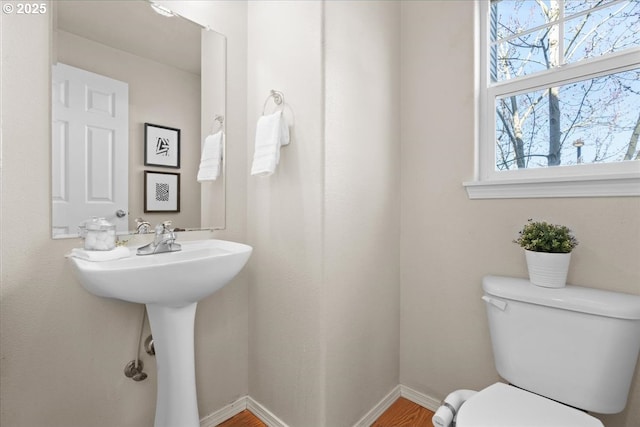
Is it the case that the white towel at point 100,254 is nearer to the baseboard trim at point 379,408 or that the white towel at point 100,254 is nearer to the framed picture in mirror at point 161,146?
the framed picture in mirror at point 161,146

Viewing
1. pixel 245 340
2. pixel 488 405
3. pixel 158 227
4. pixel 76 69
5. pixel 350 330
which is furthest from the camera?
pixel 245 340

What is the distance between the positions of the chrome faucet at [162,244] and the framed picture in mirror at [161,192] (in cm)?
10

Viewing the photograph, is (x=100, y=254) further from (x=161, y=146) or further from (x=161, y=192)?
(x=161, y=146)

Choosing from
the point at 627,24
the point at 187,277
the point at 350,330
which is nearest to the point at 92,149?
the point at 187,277

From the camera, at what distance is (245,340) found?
1604mm

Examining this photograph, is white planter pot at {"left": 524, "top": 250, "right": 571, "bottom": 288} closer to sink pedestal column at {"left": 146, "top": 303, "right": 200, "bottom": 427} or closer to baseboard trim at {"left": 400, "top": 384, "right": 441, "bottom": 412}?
baseboard trim at {"left": 400, "top": 384, "right": 441, "bottom": 412}

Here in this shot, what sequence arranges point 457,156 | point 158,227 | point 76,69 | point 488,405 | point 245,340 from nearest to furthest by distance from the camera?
point 488,405
point 76,69
point 158,227
point 457,156
point 245,340

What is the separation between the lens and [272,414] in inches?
57.8

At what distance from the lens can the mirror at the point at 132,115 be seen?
108cm

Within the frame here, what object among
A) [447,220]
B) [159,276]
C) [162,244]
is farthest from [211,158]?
[447,220]

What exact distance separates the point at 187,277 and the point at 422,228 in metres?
1.16

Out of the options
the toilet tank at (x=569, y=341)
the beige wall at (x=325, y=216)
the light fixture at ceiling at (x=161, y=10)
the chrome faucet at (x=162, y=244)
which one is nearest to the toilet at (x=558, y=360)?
the toilet tank at (x=569, y=341)

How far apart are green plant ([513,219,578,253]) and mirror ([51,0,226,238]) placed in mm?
1292

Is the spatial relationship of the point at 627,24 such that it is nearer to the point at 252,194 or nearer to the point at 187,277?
the point at 252,194
